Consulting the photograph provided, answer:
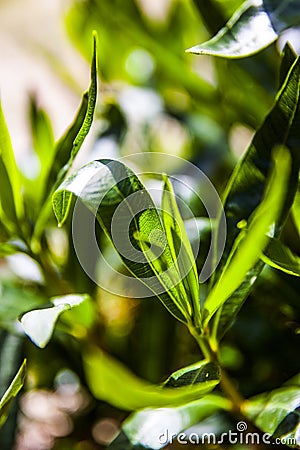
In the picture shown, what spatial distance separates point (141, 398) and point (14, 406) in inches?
7.0

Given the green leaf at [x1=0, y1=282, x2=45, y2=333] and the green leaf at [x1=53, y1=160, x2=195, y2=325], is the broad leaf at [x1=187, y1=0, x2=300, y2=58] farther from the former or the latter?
the green leaf at [x1=0, y1=282, x2=45, y2=333]

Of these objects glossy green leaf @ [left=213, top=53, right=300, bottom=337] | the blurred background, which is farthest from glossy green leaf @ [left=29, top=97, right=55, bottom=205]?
glossy green leaf @ [left=213, top=53, right=300, bottom=337]

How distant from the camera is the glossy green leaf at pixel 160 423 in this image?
0.35 metres

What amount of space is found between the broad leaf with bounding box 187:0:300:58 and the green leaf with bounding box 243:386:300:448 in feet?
0.52

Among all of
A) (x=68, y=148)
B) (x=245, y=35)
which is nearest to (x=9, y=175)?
(x=68, y=148)

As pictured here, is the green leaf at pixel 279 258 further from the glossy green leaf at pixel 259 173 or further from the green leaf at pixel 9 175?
the green leaf at pixel 9 175

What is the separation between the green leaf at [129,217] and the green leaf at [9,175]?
0.07 metres

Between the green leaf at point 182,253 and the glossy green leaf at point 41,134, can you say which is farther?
the glossy green leaf at point 41,134

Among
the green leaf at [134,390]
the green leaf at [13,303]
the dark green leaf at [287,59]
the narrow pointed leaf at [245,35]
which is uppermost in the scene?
the narrow pointed leaf at [245,35]

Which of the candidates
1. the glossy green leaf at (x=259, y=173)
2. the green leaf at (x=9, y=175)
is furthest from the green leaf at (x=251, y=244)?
the green leaf at (x=9, y=175)

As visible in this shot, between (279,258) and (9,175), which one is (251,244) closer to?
(279,258)

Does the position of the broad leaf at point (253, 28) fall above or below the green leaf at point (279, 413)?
above

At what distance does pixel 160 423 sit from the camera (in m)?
0.36

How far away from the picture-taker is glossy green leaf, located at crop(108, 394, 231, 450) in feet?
1.16
